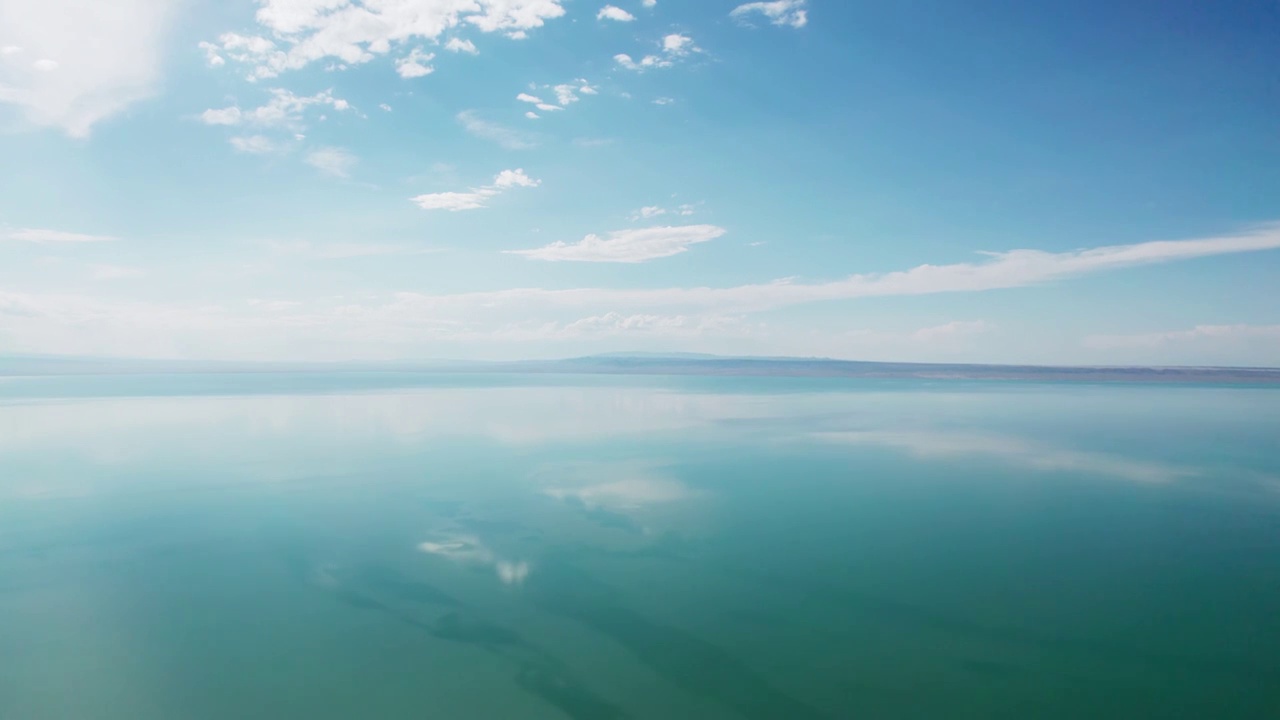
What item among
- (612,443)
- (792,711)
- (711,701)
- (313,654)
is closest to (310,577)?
(313,654)

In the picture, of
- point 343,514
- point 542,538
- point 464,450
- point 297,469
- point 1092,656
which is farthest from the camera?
point 464,450

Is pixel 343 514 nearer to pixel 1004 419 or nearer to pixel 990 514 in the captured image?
pixel 990 514

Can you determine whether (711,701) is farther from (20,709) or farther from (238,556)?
(238,556)

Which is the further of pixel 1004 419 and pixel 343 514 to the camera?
pixel 1004 419

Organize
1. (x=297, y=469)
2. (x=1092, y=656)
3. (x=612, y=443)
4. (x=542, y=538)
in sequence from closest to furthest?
(x=1092, y=656), (x=542, y=538), (x=297, y=469), (x=612, y=443)

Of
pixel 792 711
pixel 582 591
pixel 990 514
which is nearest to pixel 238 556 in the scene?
pixel 582 591

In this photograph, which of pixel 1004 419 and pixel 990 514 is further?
pixel 1004 419
